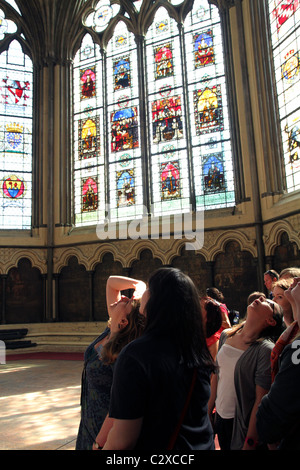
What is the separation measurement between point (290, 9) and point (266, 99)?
187 centimetres

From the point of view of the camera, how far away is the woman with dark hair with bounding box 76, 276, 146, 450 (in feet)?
5.68

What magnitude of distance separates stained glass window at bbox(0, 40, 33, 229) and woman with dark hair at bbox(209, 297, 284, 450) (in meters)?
10.4

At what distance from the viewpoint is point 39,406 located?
4898 millimetres

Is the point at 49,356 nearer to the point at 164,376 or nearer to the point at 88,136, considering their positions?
the point at 88,136

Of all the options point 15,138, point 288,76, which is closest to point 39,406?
point 288,76

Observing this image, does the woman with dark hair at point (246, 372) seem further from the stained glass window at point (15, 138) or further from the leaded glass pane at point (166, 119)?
the stained glass window at point (15, 138)

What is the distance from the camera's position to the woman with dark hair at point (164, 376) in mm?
1188

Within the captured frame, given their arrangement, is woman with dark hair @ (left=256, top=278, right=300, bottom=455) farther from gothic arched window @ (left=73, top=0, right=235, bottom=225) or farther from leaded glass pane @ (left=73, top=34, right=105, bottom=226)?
leaded glass pane @ (left=73, top=34, right=105, bottom=226)

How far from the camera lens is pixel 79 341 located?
34.2ft

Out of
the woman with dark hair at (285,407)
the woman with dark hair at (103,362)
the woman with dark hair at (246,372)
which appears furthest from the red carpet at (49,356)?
the woman with dark hair at (285,407)

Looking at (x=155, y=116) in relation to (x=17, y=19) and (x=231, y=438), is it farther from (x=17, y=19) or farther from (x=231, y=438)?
(x=231, y=438)

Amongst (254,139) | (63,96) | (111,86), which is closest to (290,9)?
(254,139)

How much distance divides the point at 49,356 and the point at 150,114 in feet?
22.9

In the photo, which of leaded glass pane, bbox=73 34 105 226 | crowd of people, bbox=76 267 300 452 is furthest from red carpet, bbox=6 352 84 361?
crowd of people, bbox=76 267 300 452
